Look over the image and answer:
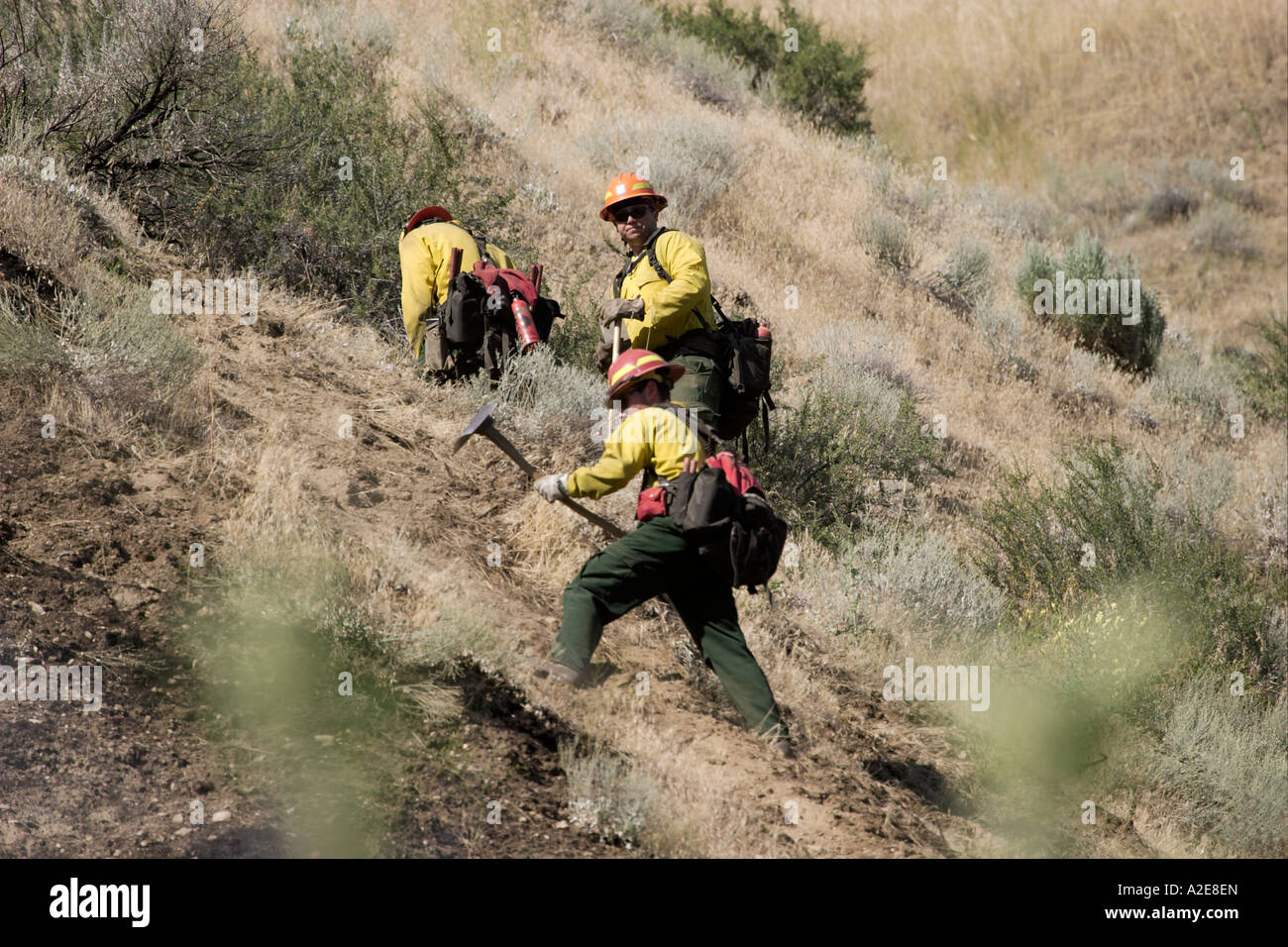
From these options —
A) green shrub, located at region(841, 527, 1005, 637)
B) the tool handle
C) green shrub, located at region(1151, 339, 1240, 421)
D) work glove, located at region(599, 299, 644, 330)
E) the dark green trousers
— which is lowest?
green shrub, located at region(841, 527, 1005, 637)

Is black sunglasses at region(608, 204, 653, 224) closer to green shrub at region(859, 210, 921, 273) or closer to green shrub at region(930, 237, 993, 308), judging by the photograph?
green shrub at region(859, 210, 921, 273)

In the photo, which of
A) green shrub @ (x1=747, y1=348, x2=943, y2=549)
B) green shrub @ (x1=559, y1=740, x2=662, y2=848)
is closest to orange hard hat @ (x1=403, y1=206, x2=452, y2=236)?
green shrub @ (x1=747, y1=348, x2=943, y2=549)

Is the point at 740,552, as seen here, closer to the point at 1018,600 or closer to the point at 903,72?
the point at 1018,600

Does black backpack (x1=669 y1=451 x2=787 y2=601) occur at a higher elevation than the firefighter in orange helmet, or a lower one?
lower

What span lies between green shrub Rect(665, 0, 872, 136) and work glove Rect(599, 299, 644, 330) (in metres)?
Result: 13.1

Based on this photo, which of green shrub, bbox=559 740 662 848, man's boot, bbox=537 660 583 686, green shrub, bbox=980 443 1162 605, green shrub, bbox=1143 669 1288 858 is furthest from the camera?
green shrub, bbox=980 443 1162 605

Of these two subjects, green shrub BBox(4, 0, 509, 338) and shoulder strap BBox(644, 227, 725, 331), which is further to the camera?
green shrub BBox(4, 0, 509, 338)

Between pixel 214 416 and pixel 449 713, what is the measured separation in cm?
254

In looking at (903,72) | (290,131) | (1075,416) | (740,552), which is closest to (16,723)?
(740,552)

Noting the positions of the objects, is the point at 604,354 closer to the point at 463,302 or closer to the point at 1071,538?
the point at 463,302

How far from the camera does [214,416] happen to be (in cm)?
661

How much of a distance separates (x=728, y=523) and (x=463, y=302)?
9.68ft

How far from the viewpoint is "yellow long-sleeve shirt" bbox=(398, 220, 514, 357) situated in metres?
7.50

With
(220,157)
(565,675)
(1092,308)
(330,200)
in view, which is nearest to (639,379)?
(565,675)
